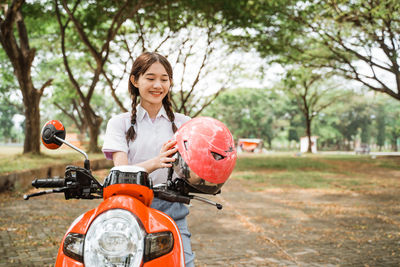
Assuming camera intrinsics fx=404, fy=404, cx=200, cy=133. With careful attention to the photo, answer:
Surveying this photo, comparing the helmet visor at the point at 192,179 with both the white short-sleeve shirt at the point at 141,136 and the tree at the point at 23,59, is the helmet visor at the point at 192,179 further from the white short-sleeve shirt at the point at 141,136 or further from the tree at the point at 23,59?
the tree at the point at 23,59

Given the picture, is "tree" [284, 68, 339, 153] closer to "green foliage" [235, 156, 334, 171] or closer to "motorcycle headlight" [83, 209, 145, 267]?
"green foliage" [235, 156, 334, 171]

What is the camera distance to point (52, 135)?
165 centimetres

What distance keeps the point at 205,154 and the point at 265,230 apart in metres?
5.31

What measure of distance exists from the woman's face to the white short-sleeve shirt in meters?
0.12

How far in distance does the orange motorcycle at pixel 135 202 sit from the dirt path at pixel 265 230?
3332 millimetres

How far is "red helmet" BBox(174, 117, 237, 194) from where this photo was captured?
1.44 m

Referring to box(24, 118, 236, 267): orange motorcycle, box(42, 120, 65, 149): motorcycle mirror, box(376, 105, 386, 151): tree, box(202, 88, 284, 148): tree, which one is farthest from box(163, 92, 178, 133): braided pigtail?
box(376, 105, 386, 151): tree

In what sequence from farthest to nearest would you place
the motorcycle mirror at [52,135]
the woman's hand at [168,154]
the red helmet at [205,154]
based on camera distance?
the motorcycle mirror at [52,135] → the woman's hand at [168,154] → the red helmet at [205,154]

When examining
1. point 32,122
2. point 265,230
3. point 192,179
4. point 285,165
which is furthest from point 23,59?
point 285,165

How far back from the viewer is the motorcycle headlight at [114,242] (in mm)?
1252

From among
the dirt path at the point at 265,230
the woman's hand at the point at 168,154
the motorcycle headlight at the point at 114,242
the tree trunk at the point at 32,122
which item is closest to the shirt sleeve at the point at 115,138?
the woman's hand at the point at 168,154

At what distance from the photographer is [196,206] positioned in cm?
848

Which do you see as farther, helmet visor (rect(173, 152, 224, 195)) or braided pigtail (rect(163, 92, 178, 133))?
braided pigtail (rect(163, 92, 178, 133))

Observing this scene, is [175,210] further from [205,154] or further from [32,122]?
[32,122]
